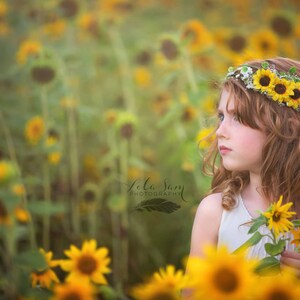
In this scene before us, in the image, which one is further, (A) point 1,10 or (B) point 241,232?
(A) point 1,10

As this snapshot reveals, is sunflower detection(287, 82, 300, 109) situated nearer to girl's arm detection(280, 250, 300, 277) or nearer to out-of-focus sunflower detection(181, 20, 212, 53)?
girl's arm detection(280, 250, 300, 277)

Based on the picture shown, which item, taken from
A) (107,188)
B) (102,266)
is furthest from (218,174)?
(107,188)

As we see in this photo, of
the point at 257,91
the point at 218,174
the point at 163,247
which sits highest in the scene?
the point at 257,91

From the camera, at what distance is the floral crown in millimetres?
917

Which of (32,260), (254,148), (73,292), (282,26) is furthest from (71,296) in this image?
(282,26)

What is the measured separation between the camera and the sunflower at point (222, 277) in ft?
1.82

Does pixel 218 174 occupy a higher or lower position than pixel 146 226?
higher

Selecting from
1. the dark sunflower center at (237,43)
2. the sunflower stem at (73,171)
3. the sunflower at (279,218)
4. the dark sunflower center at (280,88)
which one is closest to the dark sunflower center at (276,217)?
the sunflower at (279,218)

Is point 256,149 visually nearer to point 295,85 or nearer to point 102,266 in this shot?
point 295,85

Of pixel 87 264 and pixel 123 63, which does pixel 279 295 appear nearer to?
pixel 87 264

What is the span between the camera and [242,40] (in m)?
1.97

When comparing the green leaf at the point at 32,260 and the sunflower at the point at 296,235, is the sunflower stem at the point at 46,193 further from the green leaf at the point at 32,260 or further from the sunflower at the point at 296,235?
the sunflower at the point at 296,235

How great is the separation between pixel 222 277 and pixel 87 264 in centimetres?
38

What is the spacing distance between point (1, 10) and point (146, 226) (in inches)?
40.3
